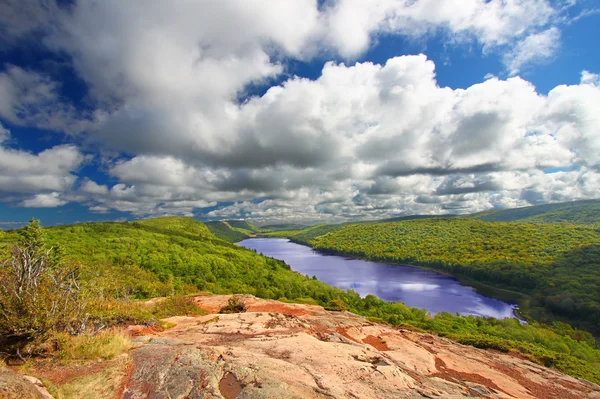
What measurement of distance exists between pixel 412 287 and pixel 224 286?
64421mm

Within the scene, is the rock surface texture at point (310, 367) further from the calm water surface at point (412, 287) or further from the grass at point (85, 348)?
the calm water surface at point (412, 287)

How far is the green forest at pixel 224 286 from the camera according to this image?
21.8m

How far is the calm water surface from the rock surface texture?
62.9 meters

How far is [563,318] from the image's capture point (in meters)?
64.4

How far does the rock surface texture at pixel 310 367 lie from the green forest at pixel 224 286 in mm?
3710

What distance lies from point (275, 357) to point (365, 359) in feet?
12.4

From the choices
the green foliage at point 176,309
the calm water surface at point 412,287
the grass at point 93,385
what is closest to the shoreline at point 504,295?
the calm water surface at point 412,287

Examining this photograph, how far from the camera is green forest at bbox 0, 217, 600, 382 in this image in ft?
71.4

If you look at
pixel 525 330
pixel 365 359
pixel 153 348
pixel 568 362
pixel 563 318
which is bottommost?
pixel 563 318

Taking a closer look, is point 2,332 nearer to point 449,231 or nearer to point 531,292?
point 531,292

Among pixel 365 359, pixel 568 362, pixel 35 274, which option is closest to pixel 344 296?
pixel 568 362

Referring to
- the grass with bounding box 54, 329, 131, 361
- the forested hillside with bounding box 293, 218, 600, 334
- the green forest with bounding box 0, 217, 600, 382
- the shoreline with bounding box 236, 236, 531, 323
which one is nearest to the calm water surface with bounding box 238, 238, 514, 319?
the shoreline with bounding box 236, 236, 531, 323

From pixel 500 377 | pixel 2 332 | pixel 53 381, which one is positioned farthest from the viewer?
pixel 500 377

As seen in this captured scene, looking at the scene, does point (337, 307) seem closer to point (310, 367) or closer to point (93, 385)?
point (310, 367)
